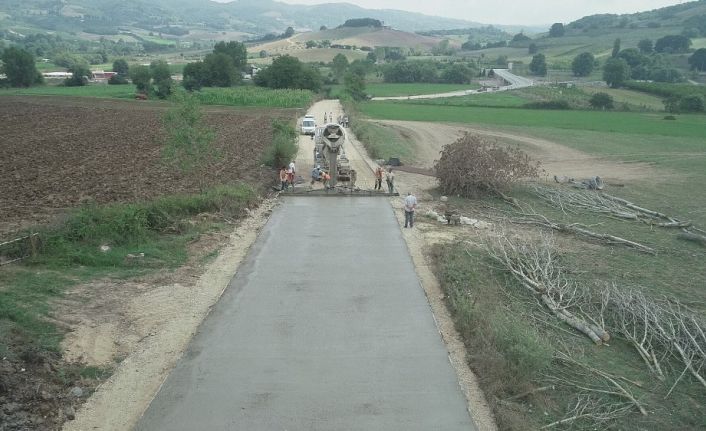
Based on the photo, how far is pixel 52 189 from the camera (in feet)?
81.6

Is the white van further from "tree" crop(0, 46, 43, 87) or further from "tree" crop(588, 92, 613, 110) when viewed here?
"tree" crop(0, 46, 43, 87)

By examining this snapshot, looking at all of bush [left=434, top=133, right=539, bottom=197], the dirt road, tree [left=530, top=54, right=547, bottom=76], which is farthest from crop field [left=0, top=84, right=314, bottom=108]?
tree [left=530, top=54, right=547, bottom=76]

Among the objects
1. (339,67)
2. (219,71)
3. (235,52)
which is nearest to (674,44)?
(339,67)

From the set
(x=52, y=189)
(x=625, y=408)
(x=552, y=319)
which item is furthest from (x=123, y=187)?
(x=625, y=408)

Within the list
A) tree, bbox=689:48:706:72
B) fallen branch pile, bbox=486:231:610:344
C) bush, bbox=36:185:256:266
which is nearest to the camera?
fallen branch pile, bbox=486:231:610:344

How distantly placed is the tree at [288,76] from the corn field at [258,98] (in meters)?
8.29

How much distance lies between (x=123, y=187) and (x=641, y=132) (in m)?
49.0

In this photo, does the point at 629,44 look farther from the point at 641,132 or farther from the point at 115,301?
the point at 115,301

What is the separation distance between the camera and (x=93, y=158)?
1292 inches

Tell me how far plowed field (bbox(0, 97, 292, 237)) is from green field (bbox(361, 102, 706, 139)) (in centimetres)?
1806

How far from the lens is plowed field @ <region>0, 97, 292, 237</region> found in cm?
2347

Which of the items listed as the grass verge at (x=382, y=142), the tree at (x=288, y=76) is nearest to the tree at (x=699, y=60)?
the tree at (x=288, y=76)

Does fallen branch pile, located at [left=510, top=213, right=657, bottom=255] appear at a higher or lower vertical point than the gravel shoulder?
lower

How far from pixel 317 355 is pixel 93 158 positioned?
1029 inches
